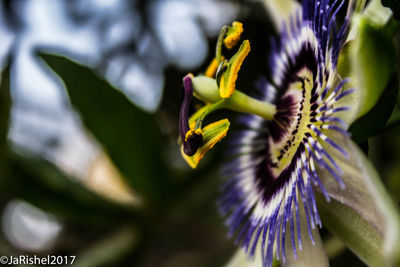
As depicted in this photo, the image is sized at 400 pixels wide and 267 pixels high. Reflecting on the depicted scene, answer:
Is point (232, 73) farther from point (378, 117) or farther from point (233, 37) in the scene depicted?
point (378, 117)

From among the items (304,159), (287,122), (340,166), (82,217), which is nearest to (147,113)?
(82,217)

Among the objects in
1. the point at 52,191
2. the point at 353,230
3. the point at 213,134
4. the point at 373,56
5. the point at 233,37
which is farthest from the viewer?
the point at 52,191

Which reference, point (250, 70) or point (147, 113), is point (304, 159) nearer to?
point (147, 113)

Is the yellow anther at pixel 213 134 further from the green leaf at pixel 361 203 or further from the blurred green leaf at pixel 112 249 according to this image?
the blurred green leaf at pixel 112 249

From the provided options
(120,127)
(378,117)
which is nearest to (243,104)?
(378,117)

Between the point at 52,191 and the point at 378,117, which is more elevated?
the point at 52,191

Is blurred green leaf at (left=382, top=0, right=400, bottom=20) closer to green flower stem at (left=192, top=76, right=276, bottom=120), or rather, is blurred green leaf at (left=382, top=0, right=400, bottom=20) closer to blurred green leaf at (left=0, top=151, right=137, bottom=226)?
green flower stem at (left=192, top=76, right=276, bottom=120)
